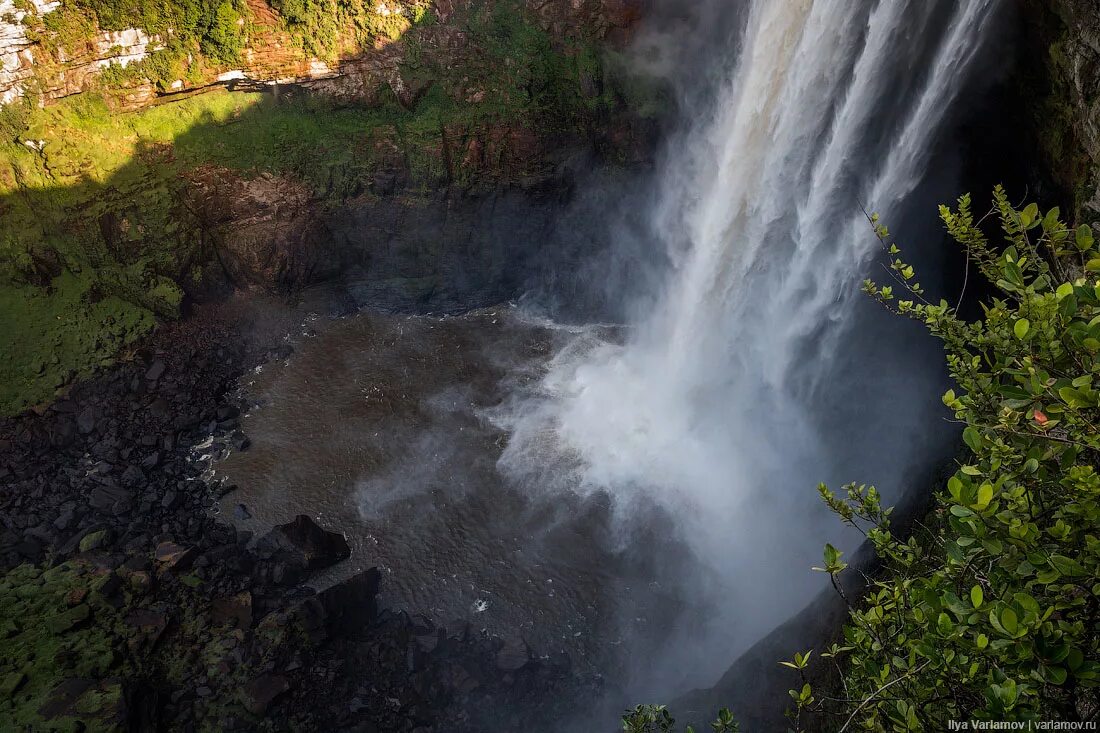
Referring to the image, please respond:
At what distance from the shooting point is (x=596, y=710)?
10.2m

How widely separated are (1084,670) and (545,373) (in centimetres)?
1470

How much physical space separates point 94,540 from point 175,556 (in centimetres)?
184

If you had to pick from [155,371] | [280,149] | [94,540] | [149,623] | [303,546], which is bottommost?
[303,546]

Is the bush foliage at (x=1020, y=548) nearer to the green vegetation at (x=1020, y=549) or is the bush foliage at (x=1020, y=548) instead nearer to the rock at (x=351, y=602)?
the green vegetation at (x=1020, y=549)

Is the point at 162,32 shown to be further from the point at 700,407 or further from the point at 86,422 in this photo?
the point at 700,407

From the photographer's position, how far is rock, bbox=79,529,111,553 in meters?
12.0

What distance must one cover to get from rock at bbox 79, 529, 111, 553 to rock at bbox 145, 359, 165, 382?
4664mm

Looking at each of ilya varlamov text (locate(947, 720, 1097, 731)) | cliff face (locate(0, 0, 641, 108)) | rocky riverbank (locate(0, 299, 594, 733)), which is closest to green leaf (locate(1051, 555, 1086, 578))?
ilya varlamov text (locate(947, 720, 1097, 731))

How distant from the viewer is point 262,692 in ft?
32.1

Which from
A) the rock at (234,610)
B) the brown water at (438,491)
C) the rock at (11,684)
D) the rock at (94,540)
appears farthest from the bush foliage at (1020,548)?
the rock at (94,540)

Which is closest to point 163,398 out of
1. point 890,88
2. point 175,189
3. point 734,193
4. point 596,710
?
point 175,189

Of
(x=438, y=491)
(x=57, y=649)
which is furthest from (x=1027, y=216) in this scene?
(x=57, y=649)

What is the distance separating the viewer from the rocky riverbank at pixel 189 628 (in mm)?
9492

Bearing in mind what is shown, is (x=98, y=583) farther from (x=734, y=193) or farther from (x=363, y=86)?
(x=734, y=193)
